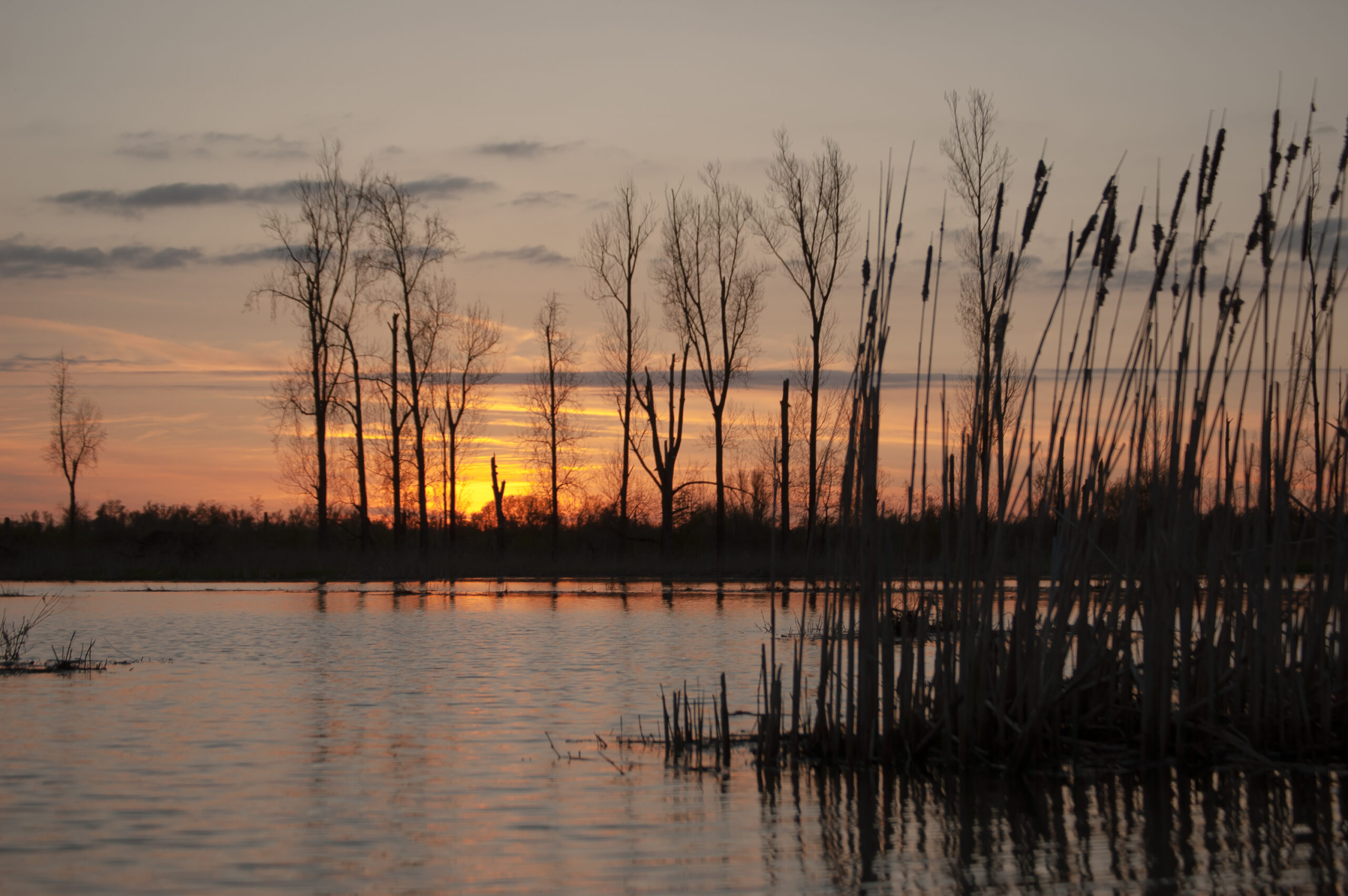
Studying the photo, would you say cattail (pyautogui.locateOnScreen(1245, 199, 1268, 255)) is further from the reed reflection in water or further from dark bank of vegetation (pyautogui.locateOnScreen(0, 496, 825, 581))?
dark bank of vegetation (pyautogui.locateOnScreen(0, 496, 825, 581))

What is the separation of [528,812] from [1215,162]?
469cm

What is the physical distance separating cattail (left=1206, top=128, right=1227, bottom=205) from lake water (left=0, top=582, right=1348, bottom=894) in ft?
9.66

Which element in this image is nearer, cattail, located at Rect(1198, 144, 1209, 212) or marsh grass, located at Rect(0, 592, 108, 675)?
cattail, located at Rect(1198, 144, 1209, 212)

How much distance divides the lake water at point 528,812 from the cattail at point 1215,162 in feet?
9.66

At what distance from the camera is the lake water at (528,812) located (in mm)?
4332

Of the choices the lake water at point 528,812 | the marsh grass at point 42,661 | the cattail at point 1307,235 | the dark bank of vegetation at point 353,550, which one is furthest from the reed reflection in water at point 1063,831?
the dark bank of vegetation at point 353,550

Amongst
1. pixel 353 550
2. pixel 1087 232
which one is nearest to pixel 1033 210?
pixel 1087 232

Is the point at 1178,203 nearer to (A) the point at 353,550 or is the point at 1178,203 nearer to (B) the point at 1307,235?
(B) the point at 1307,235

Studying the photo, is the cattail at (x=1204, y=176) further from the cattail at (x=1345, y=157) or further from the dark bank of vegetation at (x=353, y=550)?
the dark bank of vegetation at (x=353, y=550)

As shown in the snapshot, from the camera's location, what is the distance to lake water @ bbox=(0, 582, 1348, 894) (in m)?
4.33

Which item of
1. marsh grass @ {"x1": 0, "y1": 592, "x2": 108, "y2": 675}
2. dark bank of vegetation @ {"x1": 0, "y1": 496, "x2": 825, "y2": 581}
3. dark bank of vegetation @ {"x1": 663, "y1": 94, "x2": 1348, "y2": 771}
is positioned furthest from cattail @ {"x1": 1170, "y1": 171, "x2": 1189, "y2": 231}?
dark bank of vegetation @ {"x1": 0, "y1": 496, "x2": 825, "y2": 581}

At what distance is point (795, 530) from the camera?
3950cm

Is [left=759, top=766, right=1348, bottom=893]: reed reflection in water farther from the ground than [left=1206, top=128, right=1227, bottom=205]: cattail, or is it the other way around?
[left=1206, top=128, right=1227, bottom=205]: cattail

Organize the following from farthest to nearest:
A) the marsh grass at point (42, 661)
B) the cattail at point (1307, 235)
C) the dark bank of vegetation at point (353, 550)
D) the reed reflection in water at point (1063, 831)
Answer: the dark bank of vegetation at point (353, 550), the marsh grass at point (42, 661), the cattail at point (1307, 235), the reed reflection in water at point (1063, 831)
